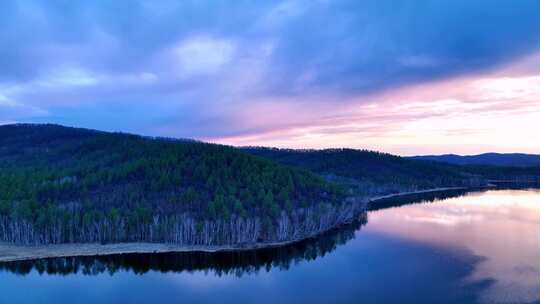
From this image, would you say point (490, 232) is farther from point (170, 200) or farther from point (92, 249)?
point (92, 249)

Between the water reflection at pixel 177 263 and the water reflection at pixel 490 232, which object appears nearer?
the water reflection at pixel 490 232

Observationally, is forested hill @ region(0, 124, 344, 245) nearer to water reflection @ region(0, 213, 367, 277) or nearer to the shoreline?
the shoreline

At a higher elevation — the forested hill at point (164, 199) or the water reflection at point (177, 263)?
the forested hill at point (164, 199)

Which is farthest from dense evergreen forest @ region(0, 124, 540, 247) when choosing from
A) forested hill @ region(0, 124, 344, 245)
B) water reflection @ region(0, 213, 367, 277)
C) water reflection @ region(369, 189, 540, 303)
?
water reflection @ region(369, 189, 540, 303)

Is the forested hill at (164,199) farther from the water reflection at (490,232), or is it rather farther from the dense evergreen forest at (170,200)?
the water reflection at (490,232)

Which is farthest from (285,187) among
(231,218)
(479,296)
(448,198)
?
(448,198)

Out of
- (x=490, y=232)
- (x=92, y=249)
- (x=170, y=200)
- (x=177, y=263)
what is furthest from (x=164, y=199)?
(x=490, y=232)

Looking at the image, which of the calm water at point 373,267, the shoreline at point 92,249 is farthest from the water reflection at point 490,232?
the shoreline at point 92,249
